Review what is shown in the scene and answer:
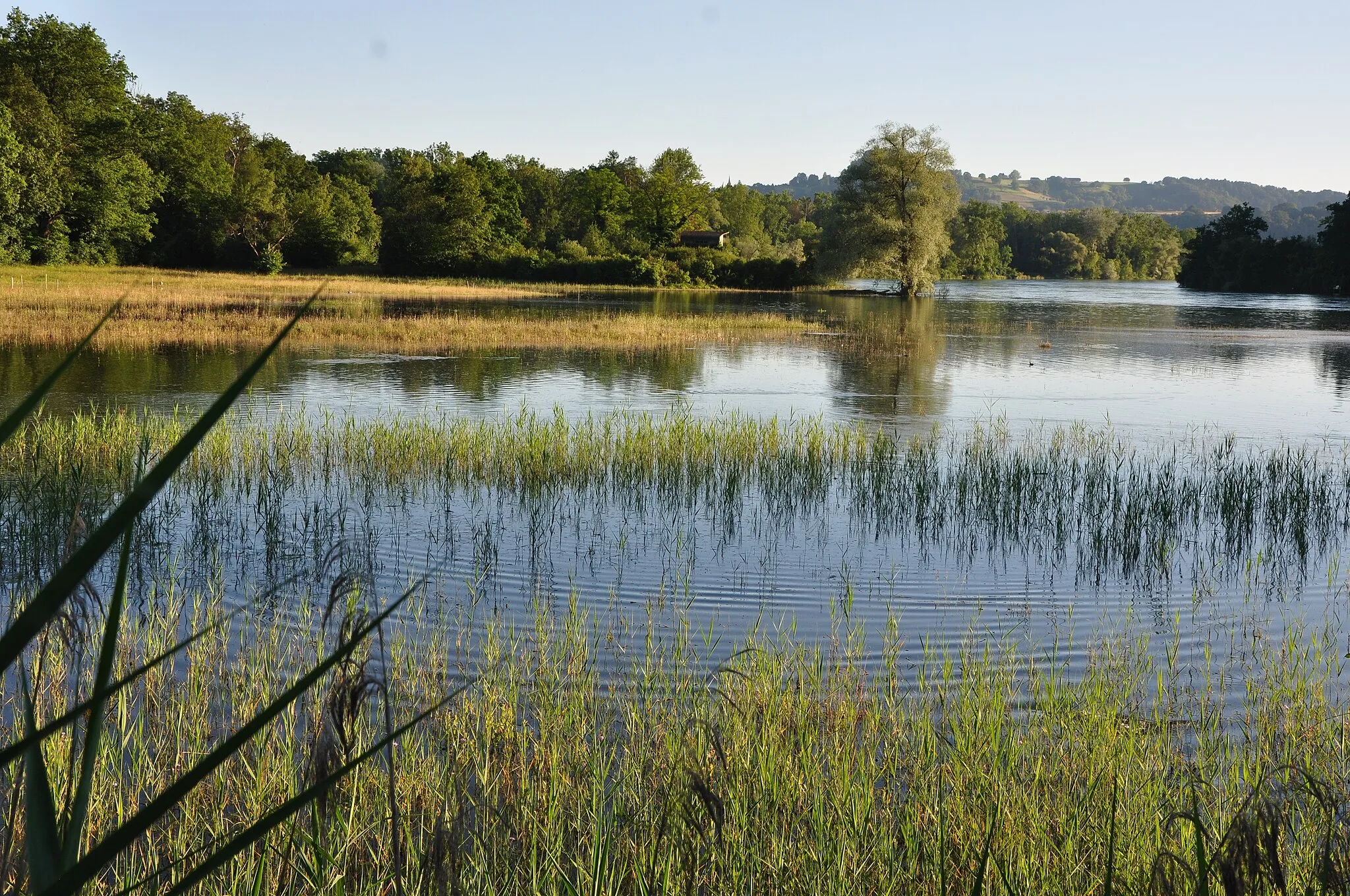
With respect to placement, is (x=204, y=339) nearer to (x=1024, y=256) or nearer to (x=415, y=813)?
(x=415, y=813)

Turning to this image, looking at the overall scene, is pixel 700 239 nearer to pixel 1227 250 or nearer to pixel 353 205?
pixel 353 205

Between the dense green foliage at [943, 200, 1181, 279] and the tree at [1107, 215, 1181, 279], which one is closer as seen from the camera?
the dense green foliage at [943, 200, 1181, 279]

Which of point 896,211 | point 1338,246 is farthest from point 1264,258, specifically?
point 896,211

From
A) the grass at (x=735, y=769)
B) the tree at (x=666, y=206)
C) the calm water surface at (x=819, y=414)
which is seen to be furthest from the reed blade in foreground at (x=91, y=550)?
the tree at (x=666, y=206)

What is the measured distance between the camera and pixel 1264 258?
248 ft

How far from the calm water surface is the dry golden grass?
1.82 metres

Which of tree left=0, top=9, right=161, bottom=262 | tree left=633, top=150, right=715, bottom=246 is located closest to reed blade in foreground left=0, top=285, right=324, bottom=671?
tree left=0, top=9, right=161, bottom=262

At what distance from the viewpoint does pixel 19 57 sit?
5728cm

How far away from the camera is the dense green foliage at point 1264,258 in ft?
220

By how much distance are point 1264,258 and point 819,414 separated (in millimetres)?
70210

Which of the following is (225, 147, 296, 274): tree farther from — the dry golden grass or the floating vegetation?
the floating vegetation

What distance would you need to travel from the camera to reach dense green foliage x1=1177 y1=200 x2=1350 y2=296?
220 ft

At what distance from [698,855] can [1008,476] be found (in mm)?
8644

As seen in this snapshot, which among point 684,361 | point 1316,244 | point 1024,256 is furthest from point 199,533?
point 1024,256
